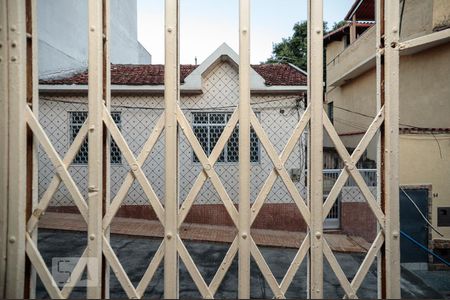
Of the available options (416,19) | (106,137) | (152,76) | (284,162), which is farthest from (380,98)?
(416,19)

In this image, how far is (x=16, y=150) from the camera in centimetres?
125

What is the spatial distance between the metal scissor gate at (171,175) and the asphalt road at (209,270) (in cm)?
264

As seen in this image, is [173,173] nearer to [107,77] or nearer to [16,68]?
[107,77]

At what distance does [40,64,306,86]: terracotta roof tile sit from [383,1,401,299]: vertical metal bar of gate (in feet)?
22.0

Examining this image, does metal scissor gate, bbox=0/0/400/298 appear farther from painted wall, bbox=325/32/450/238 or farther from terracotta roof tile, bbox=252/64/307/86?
terracotta roof tile, bbox=252/64/307/86

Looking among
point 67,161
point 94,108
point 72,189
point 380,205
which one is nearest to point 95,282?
point 72,189

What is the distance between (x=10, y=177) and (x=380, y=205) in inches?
70.2

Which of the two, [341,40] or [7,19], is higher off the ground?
[341,40]

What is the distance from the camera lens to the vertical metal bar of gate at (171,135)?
3.99ft

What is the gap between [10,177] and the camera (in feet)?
4.11

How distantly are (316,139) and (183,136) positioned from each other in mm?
6682

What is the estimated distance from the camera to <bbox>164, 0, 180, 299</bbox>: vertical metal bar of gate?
3.99 feet

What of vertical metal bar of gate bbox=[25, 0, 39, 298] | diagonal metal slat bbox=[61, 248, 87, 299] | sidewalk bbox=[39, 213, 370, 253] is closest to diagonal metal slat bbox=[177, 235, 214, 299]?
diagonal metal slat bbox=[61, 248, 87, 299]

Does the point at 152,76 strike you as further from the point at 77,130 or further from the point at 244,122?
the point at 244,122
